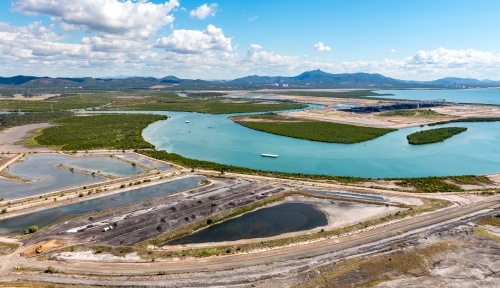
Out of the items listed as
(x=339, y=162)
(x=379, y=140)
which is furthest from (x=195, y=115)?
(x=339, y=162)

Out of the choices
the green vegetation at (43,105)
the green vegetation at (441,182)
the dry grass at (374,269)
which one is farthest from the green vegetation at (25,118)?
the green vegetation at (441,182)

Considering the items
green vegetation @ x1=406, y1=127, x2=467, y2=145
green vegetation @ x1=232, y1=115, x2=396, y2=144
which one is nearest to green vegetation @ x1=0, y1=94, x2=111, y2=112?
green vegetation @ x1=232, y1=115, x2=396, y2=144

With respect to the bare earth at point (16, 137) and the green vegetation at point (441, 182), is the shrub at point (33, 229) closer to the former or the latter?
the bare earth at point (16, 137)

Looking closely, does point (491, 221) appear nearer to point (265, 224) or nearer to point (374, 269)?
point (374, 269)

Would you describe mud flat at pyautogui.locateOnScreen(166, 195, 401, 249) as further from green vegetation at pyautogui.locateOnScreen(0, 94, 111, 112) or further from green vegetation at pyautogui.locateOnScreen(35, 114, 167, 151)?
green vegetation at pyautogui.locateOnScreen(0, 94, 111, 112)

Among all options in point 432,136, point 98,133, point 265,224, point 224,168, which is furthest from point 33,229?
point 432,136
